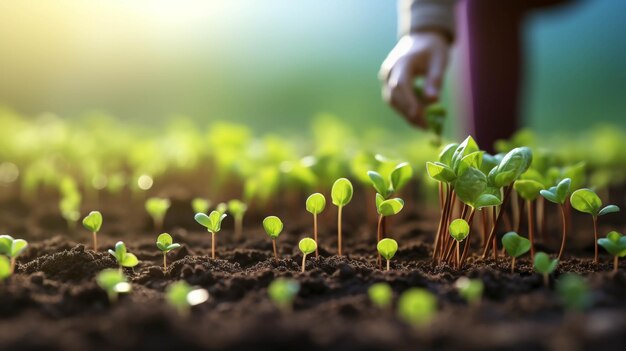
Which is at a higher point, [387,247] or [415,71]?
[415,71]

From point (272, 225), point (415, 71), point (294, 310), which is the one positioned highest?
point (415, 71)

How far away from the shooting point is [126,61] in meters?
8.18

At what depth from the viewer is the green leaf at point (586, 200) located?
1.50 m

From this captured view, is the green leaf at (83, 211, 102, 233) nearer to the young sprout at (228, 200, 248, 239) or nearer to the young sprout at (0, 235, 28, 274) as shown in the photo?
the young sprout at (0, 235, 28, 274)

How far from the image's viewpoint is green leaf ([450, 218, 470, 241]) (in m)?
1.49

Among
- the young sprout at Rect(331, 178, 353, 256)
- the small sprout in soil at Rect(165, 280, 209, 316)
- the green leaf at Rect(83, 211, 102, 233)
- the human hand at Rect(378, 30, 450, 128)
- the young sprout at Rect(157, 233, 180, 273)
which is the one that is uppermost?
the human hand at Rect(378, 30, 450, 128)

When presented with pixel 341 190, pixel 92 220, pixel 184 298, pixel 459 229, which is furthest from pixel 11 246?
pixel 459 229

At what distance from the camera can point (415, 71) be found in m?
2.19

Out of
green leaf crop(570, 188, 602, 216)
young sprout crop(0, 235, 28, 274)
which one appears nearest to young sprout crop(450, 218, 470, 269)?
green leaf crop(570, 188, 602, 216)

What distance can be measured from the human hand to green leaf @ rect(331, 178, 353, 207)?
1.80ft

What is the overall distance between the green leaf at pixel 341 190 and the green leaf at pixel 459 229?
0.28 meters

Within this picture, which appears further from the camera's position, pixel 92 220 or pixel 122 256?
pixel 92 220

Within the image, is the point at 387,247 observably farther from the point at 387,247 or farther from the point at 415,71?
the point at 415,71

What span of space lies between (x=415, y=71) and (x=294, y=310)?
48.8 inches
